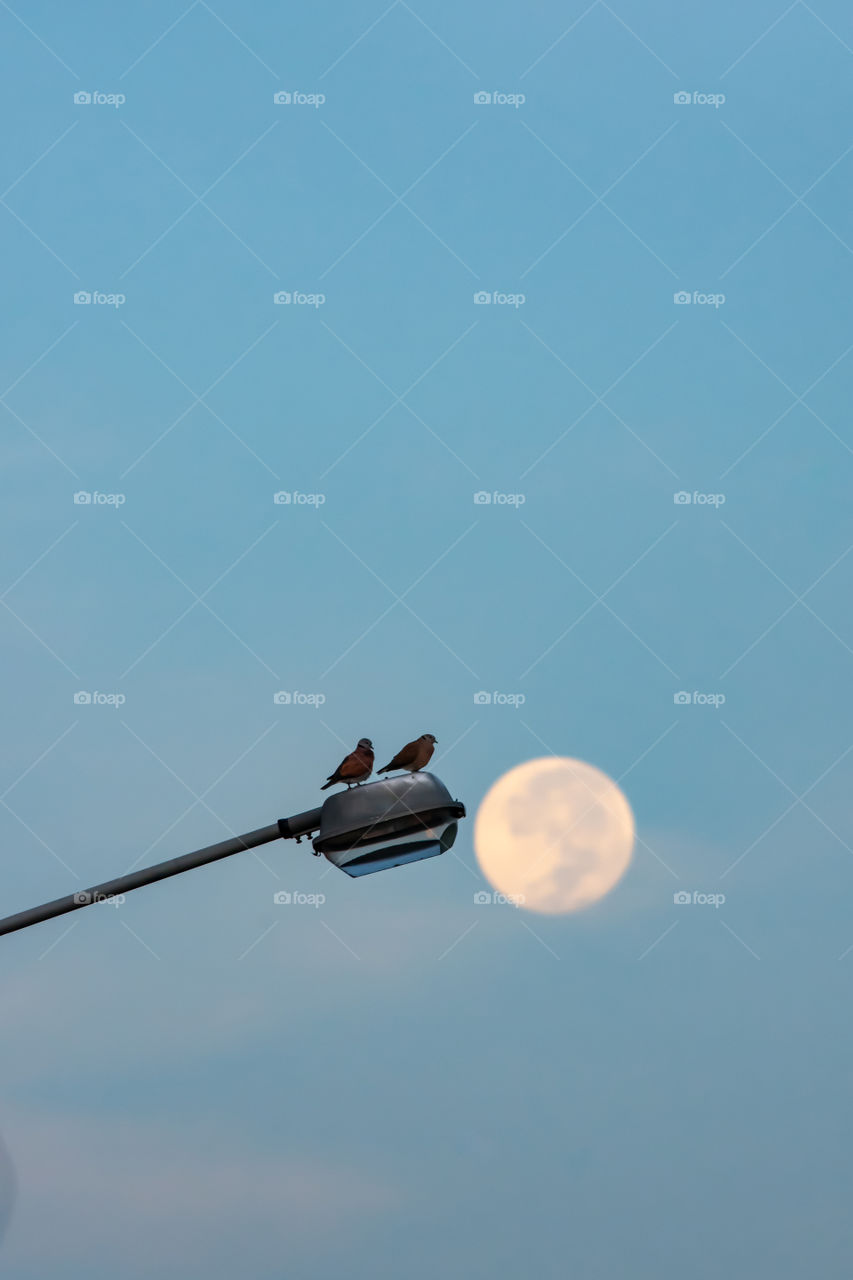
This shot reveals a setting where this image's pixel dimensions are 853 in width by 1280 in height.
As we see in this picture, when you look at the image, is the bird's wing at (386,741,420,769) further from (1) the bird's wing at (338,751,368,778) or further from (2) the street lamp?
(2) the street lamp

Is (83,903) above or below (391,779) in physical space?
below

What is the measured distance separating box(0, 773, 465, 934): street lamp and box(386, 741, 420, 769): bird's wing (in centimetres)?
345

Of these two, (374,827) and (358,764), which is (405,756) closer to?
(358,764)

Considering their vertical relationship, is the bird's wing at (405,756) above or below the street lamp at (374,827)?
above

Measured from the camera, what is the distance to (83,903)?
28.8 ft

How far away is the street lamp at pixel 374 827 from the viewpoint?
9.04m

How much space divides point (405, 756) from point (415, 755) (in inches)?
16.1

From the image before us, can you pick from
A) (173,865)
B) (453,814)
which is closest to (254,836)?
(173,865)

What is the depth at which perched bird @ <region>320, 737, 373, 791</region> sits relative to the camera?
11.8 m

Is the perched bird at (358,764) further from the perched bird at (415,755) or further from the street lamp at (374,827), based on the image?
the street lamp at (374,827)

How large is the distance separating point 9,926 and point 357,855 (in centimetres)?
191

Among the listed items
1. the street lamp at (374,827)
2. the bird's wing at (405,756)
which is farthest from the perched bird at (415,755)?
the street lamp at (374,827)

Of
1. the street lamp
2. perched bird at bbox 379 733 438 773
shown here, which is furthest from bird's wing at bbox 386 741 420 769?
the street lamp

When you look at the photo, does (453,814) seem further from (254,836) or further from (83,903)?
(83,903)
